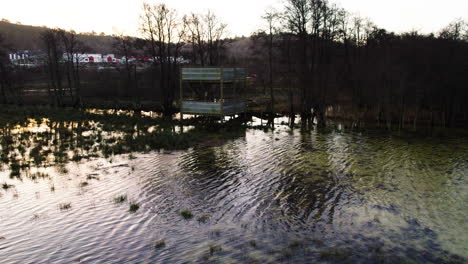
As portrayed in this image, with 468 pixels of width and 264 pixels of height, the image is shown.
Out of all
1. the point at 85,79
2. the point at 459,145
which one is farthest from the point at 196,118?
the point at 85,79

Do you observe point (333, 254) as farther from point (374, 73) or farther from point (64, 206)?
point (374, 73)

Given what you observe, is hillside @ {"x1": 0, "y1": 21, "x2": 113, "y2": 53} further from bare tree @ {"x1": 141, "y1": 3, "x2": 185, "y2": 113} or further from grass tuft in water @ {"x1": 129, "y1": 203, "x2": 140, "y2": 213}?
grass tuft in water @ {"x1": 129, "y1": 203, "x2": 140, "y2": 213}

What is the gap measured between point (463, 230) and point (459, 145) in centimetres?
1407

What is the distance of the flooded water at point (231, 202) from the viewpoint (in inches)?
328

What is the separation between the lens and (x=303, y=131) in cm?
2627

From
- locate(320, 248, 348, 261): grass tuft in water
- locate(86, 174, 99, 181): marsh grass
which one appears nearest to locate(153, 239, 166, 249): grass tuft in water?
locate(320, 248, 348, 261): grass tuft in water

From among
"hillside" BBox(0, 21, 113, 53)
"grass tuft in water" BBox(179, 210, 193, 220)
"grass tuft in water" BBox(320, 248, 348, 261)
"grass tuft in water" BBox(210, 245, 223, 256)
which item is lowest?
"grass tuft in water" BBox(320, 248, 348, 261)

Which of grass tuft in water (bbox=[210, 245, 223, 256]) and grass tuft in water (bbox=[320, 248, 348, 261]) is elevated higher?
grass tuft in water (bbox=[210, 245, 223, 256])

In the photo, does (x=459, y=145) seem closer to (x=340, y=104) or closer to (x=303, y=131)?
(x=303, y=131)

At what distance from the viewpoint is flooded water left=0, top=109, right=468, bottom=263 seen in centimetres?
832

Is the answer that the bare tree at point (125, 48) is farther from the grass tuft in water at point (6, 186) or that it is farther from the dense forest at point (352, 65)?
the grass tuft in water at point (6, 186)

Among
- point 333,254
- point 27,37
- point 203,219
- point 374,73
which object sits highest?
point 27,37

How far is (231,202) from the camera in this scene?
1156 centimetres

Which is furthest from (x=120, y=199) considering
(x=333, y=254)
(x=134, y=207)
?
(x=333, y=254)
